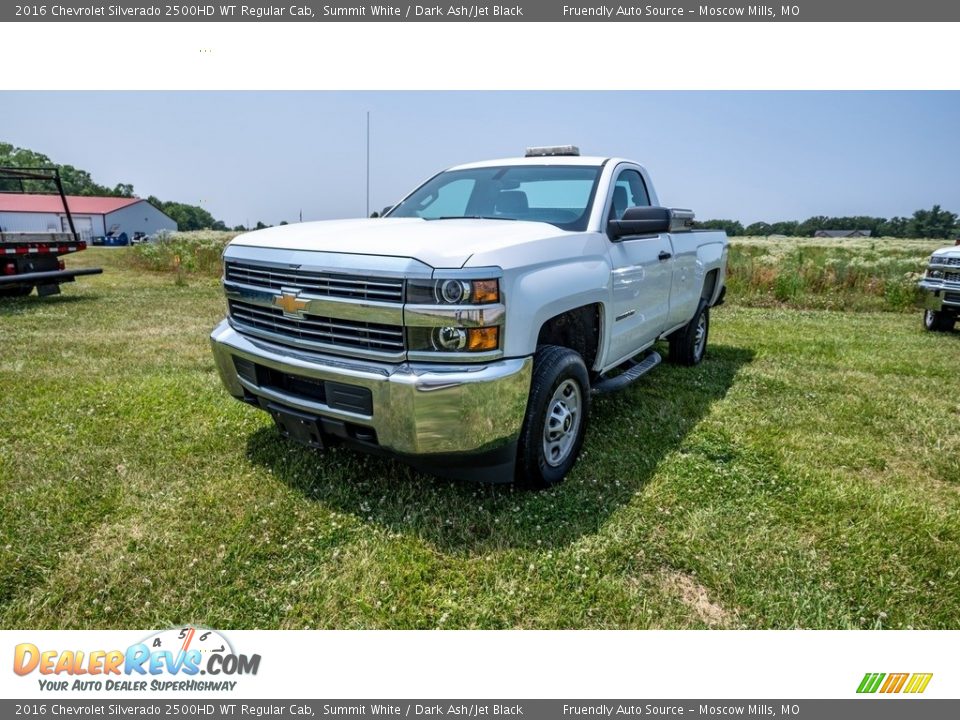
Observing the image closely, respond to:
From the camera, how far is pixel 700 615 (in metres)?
2.41

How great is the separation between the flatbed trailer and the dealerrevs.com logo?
351 inches

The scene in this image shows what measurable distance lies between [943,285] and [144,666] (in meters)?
10.6

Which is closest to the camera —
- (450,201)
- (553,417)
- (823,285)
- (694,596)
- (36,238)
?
(694,596)

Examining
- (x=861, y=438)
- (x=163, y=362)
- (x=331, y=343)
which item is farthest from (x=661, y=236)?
(x=163, y=362)

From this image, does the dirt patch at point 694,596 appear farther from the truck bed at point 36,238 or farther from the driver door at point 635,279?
the truck bed at point 36,238

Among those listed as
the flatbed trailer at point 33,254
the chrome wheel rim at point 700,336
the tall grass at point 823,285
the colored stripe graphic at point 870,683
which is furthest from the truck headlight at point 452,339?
the tall grass at point 823,285

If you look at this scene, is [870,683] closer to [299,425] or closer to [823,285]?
[299,425]

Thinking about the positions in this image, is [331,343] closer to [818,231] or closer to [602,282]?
[602,282]

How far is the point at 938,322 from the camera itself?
9055 millimetres

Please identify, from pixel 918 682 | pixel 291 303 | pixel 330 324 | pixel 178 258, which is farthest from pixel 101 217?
pixel 918 682

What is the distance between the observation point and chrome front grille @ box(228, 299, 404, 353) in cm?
275

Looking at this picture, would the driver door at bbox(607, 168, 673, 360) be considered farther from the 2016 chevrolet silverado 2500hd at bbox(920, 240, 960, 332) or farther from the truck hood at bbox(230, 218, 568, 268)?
the 2016 chevrolet silverado 2500hd at bbox(920, 240, 960, 332)

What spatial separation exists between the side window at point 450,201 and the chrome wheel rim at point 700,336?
322 centimetres

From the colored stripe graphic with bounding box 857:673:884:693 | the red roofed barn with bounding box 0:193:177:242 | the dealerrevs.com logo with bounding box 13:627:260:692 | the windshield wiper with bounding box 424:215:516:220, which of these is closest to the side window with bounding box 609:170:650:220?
the windshield wiper with bounding box 424:215:516:220
